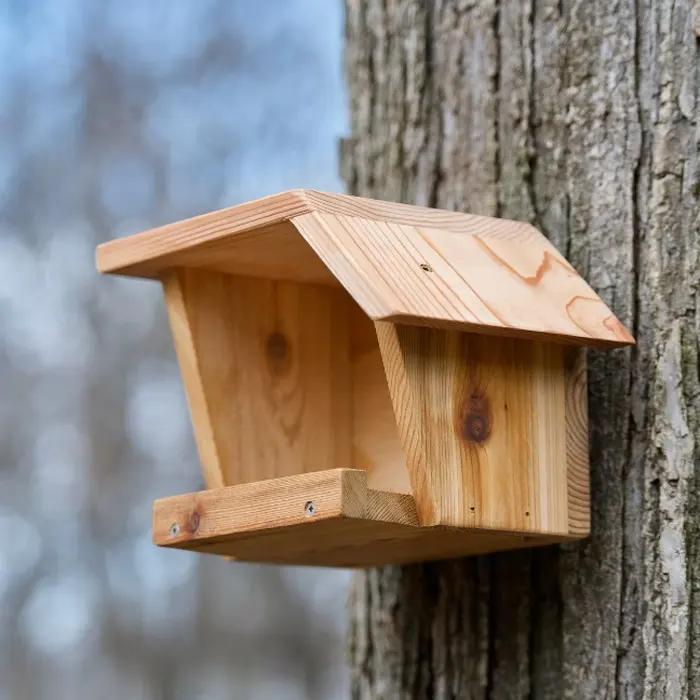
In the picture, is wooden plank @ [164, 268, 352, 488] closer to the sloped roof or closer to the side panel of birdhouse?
the sloped roof

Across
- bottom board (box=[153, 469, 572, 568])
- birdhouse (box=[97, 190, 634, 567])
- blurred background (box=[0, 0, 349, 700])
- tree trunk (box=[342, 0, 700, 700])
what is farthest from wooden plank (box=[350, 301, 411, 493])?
blurred background (box=[0, 0, 349, 700])

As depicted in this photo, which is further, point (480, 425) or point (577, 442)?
point (577, 442)

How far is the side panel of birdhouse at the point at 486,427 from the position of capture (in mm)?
1573

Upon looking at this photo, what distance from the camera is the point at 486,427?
165cm

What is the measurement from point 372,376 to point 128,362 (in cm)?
397

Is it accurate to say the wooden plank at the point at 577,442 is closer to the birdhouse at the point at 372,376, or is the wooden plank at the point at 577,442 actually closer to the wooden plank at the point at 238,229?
the birdhouse at the point at 372,376

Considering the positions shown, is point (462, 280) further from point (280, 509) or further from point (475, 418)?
point (280, 509)

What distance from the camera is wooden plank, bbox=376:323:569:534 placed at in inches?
61.9

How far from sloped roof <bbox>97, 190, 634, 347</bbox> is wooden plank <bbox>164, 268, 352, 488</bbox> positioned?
2.5 inches

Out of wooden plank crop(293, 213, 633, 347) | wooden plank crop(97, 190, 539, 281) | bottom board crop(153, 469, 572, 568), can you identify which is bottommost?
bottom board crop(153, 469, 572, 568)

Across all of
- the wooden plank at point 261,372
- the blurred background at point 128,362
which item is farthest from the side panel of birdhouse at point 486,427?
the blurred background at point 128,362

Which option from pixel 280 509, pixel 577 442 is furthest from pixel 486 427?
pixel 280 509

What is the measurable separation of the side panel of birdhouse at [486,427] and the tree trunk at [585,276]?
4.0 inches

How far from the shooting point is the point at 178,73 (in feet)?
19.8
